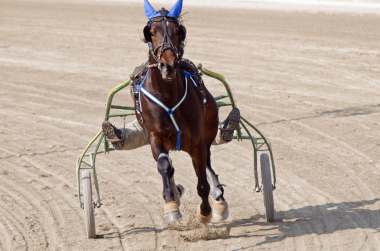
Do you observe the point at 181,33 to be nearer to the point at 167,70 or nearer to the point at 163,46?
the point at 163,46

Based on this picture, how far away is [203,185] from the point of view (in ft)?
24.6

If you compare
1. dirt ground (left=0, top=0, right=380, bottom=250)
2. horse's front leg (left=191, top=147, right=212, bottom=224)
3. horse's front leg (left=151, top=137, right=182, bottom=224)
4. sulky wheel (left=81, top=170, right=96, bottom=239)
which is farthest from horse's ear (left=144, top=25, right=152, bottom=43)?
dirt ground (left=0, top=0, right=380, bottom=250)

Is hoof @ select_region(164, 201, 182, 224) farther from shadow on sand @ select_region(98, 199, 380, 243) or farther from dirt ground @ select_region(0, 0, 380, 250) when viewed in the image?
shadow on sand @ select_region(98, 199, 380, 243)

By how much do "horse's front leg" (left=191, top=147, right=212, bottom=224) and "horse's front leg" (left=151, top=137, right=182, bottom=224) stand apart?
12.2 inches

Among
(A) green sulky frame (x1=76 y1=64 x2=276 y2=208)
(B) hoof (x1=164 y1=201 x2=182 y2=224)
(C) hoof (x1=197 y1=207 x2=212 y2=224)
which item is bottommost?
(C) hoof (x1=197 y1=207 x2=212 y2=224)

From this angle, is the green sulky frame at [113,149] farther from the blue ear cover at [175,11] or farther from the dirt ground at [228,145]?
the blue ear cover at [175,11]

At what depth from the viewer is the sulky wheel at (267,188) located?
25.2 feet

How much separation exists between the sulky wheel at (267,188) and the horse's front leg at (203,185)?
0.49 m

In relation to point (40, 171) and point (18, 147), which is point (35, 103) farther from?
point (40, 171)

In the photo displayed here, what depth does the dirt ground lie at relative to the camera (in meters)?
7.66

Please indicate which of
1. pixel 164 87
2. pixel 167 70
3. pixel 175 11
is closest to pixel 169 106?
pixel 164 87

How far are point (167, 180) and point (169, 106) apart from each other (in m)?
0.54

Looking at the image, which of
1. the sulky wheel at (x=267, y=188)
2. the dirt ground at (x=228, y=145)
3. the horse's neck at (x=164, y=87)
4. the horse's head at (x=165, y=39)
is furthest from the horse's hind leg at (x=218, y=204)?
the horse's head at (x=165, y=39)

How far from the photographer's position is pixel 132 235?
7.61 m
